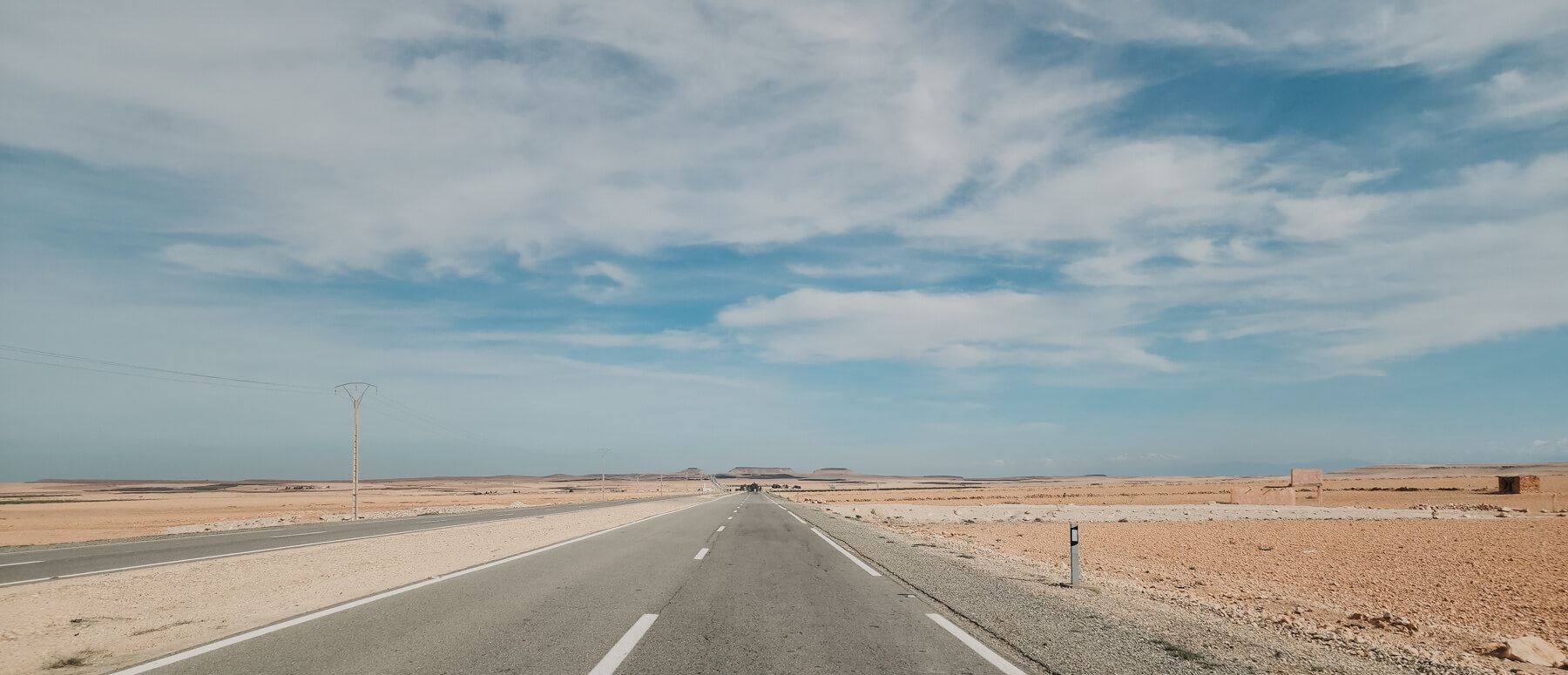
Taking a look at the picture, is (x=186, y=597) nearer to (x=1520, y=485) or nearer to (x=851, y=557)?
(x=851, y=557)

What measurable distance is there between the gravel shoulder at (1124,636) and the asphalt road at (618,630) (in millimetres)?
601

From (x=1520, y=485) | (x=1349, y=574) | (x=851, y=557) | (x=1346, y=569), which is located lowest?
(x=1520, y=485)

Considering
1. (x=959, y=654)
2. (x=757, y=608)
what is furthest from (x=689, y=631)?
(x=959, y=654)

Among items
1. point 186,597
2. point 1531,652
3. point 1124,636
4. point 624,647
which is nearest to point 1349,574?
point 1531,652

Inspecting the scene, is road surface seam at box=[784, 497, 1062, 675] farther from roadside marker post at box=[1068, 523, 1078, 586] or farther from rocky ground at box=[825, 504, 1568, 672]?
rocky ground at box=[825, 504, 1568, 672]

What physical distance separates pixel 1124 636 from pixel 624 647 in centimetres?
545

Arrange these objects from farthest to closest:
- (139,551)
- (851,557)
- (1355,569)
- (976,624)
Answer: (139,551), (1355,569), (851,557), (976,624)

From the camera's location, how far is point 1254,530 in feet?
104

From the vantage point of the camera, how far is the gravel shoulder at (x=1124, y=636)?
7.18m

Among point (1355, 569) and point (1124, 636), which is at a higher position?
point (1124, 636)

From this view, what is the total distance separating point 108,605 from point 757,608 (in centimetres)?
930

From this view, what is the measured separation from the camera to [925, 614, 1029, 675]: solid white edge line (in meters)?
6.65

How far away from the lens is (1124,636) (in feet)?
27.6

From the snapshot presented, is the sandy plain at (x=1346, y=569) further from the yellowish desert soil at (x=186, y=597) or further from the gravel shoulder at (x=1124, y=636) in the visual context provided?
the yellowish desert soil at (x=186, y=597)
